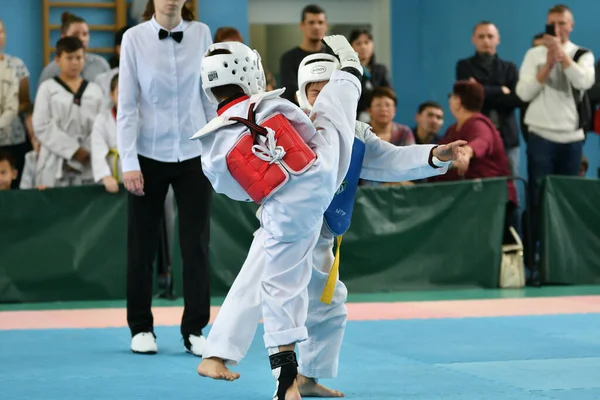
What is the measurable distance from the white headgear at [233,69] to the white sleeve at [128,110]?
131cm

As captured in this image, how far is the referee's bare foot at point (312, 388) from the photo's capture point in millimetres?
4211

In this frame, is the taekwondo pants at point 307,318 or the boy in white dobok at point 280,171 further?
the taekwondo pants at point 307,318

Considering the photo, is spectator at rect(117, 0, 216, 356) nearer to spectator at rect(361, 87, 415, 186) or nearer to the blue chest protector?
the blue chest protector

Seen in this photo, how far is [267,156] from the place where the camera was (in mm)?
3703

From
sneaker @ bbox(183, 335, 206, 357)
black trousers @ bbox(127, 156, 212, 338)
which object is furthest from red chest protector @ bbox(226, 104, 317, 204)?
sneaker @ bbox(183, 335, 206, 357)

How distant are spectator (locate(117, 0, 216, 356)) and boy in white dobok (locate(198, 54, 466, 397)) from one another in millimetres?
1201

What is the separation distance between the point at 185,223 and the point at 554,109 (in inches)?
180

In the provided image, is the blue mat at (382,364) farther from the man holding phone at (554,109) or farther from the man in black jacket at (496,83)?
the man in black jacket at (496,83)

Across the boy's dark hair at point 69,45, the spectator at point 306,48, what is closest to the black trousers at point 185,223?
the boy's dark hair at point 69,45

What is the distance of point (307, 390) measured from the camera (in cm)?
421

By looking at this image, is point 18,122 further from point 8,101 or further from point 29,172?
point 29,172

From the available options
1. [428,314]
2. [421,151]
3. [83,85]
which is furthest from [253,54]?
[83,85]

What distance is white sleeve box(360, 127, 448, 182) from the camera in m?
4.12

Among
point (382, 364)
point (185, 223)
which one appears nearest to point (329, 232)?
point (382, 364)
